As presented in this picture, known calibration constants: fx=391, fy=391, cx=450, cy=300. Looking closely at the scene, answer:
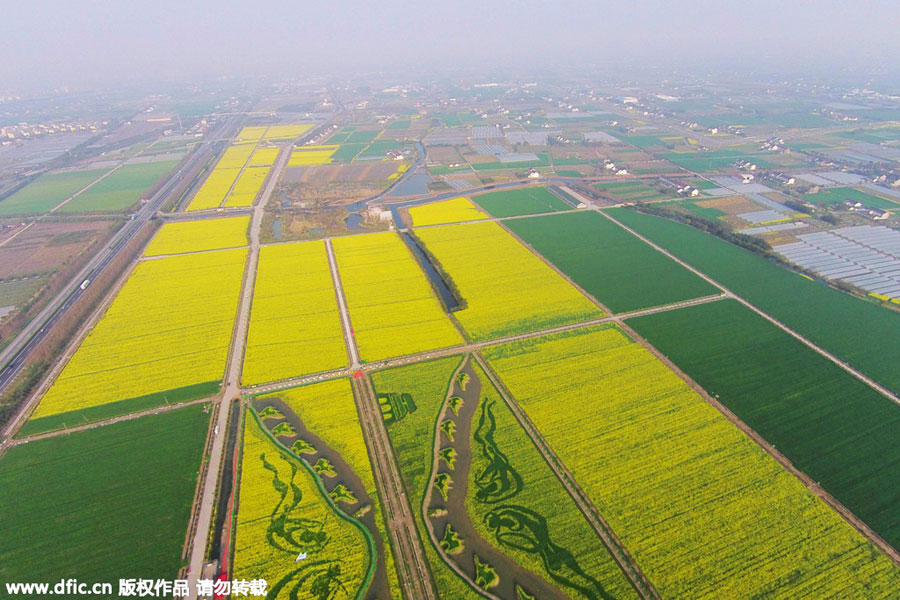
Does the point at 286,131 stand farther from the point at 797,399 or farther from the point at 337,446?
the point at 797,399

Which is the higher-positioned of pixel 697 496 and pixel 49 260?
pixel 49 260

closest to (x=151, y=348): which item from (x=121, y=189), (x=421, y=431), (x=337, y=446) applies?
(x=337, y=446)

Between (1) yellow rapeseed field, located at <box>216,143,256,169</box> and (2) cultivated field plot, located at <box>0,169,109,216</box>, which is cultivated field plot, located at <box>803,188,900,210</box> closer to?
(1) yellow rapeseed field, located at <box>216,143,256,169</box>

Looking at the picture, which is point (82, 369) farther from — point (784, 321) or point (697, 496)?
point (784, 321)

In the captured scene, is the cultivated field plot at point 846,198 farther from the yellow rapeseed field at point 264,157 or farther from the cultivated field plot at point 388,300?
the yellow rapeseed field at point 264,157

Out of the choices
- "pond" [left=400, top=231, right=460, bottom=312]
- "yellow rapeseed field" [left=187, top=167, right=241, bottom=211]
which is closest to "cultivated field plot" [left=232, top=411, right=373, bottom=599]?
"pond" [left=400, top=231, right=460, bottom=312]

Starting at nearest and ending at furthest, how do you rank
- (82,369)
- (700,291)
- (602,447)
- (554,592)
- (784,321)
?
(554,592), (602,447), (82,369), (784,321), (700,291)

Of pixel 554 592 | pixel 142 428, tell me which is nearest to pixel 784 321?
pixel 554 592
